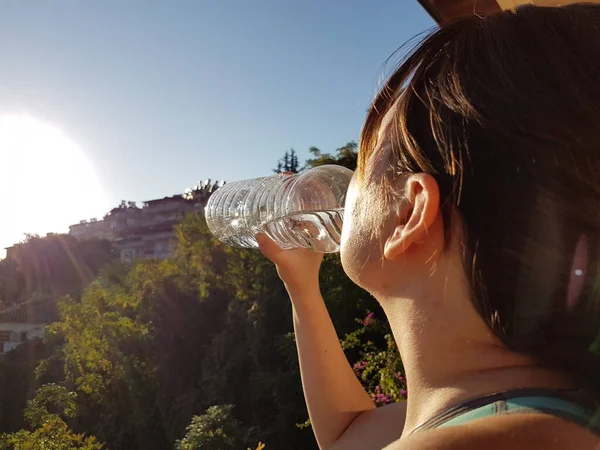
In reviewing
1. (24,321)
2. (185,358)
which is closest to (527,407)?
(185,358)

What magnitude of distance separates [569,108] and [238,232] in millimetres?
1064

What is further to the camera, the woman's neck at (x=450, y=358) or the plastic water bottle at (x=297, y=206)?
the plastic water bottle at (x=297, y=206)

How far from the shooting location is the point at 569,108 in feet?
1.25

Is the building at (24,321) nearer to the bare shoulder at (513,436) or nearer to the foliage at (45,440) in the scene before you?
the foliage at (45,440)

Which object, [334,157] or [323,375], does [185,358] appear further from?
[323,375]

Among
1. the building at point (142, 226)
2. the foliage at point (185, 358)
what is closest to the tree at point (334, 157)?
the foliage at point (185, 358)

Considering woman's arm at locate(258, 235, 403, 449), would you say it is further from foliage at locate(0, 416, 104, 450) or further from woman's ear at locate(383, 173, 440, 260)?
foliage at locate(0, 416, 104, 450)

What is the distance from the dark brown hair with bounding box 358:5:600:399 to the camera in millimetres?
377

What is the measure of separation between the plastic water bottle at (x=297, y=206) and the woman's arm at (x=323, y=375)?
72 millimetres

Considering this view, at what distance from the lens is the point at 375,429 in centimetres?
69

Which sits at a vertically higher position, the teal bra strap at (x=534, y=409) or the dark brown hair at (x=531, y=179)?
the dark brown hair at (x=531, y=179)

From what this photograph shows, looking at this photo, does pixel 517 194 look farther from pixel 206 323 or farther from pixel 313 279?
pixel 206 323

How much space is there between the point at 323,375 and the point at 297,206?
16.6 inches

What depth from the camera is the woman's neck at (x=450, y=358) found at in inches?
15.0
